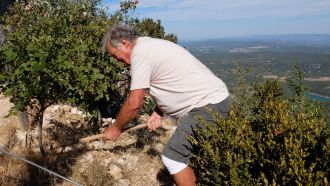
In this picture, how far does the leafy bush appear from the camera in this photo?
3365mm

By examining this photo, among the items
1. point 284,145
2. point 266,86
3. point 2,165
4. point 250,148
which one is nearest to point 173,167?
point 250,148

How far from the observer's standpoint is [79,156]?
712cm

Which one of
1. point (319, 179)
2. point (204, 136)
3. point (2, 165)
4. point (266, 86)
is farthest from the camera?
point (266, 86)

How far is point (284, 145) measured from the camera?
358 centimetres

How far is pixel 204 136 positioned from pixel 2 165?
12.2ft

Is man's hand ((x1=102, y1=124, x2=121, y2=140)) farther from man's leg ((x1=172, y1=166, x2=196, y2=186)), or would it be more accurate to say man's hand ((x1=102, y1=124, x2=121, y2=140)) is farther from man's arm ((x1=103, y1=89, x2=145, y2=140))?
man's leg ((x1=172, y1=166, x2=196, y2=186))

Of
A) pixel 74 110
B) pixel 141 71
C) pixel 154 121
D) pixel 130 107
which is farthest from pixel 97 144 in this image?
pixel 141 71

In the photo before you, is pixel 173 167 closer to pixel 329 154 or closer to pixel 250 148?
pixel 250 148

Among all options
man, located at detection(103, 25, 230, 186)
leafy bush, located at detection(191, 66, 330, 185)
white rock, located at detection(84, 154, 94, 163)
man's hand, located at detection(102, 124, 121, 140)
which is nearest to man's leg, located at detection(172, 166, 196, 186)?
man, located at detection(103, 25, 230, 186)

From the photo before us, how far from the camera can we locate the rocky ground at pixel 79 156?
243 inches

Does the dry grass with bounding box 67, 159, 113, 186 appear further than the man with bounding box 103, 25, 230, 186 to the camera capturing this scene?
Yes

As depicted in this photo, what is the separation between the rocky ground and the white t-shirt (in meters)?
2.40

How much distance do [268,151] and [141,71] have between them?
59.7 inches

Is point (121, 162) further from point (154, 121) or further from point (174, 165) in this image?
point (174, 165)
